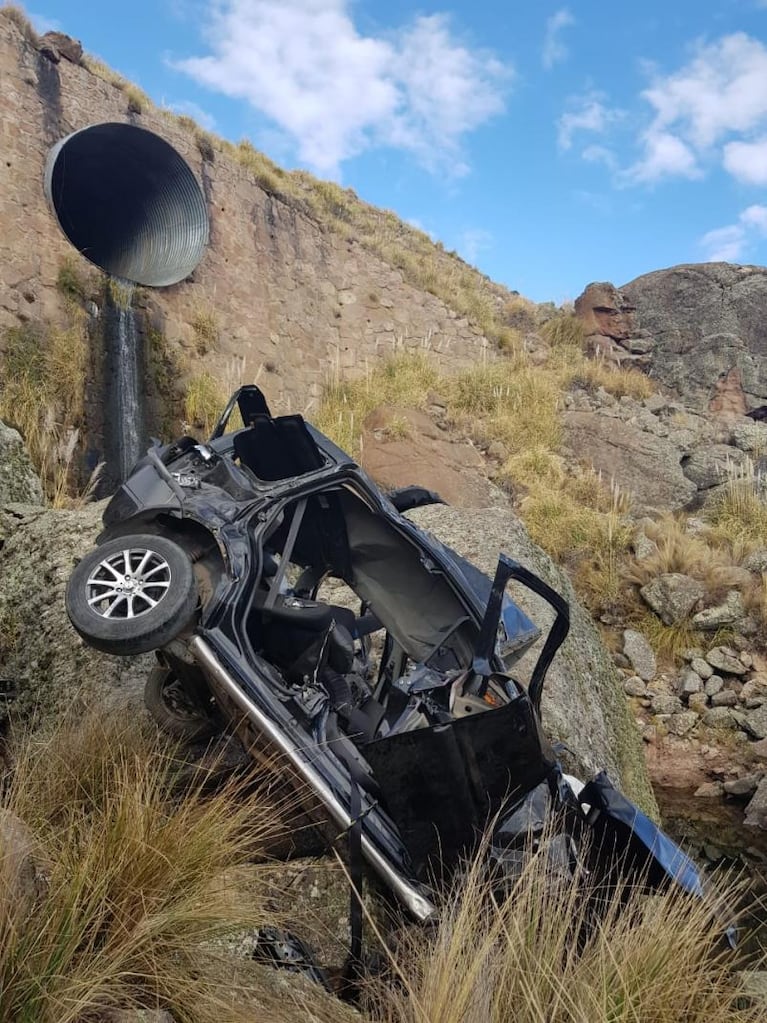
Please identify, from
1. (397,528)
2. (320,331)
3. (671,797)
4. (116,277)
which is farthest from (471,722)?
(320,331)

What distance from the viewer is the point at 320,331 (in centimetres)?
1764

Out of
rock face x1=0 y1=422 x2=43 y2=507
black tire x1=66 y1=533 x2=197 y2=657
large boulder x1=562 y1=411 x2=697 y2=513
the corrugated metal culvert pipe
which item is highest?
the corrugated metal culvert pipe

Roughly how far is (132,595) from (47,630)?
9.01 ft

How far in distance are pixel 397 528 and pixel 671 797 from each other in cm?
619

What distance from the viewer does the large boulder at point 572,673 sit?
19.6ft

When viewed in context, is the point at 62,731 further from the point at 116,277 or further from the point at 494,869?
the point at 116,277

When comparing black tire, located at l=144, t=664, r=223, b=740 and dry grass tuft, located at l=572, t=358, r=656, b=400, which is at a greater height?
dry grass tuft, located at l=572, t=358, r=656, b=400

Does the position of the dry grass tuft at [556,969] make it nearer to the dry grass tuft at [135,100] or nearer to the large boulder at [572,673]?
the large boulder at [572,673]

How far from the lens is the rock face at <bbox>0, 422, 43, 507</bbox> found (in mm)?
7297

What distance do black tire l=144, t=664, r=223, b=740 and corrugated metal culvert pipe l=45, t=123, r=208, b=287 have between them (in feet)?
34.3

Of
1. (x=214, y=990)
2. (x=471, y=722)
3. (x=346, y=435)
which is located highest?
(x=346, y=435)

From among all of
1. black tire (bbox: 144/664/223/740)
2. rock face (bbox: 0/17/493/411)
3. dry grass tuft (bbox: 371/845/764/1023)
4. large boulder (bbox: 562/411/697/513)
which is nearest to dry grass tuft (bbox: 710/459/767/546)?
large boulder (bbox: 562/411/697/513)

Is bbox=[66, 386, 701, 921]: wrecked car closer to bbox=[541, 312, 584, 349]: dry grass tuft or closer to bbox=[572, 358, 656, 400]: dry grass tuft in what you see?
bbox=[572, 358, 656, 400]: dry grass tuft

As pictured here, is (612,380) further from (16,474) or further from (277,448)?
(277,448)
